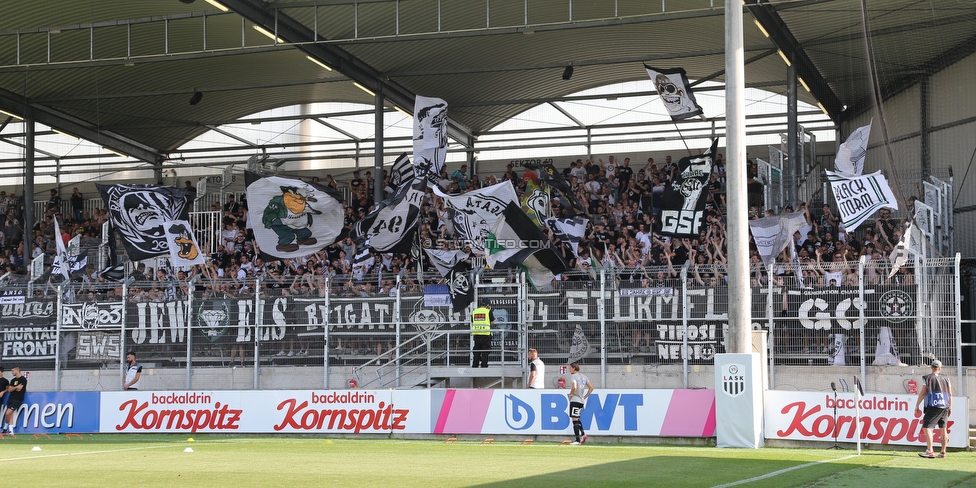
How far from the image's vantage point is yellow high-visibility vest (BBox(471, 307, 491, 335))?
2411cm

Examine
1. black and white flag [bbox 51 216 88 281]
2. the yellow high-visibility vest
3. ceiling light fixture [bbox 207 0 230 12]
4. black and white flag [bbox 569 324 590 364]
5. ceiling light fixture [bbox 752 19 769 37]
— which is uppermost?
ceiling light fixture [bbox 207 0 230 12]

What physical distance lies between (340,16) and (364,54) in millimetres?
3568

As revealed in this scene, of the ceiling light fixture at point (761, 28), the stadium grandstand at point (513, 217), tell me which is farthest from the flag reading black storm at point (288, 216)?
the ceiling light fixture at point (761, 28)

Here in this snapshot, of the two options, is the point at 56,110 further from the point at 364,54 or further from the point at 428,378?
the point at 428,378

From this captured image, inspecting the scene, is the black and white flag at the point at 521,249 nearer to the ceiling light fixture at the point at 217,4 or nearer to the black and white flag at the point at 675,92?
the black and white flag at the point at 675,92

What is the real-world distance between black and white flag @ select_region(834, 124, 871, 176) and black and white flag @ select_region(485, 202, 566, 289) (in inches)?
294

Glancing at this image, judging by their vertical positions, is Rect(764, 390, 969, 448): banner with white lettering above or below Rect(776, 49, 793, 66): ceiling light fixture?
below

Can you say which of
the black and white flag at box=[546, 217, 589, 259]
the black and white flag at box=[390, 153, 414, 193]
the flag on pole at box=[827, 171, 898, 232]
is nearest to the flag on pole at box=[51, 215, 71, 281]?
the black and white flag at box=[390, 153, 414, 193]

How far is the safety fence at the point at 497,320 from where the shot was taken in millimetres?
21688

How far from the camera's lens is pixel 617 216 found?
104ft

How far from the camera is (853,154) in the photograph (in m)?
26.0

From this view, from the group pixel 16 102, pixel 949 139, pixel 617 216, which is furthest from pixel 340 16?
pixel 949 139

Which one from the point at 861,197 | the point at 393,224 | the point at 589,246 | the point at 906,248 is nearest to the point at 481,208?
the point at 393,224

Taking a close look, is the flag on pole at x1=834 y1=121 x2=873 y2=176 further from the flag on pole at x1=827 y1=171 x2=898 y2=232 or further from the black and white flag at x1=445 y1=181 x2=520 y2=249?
the black and white flag at x1=445 y1=181 x2=520 y2=249
